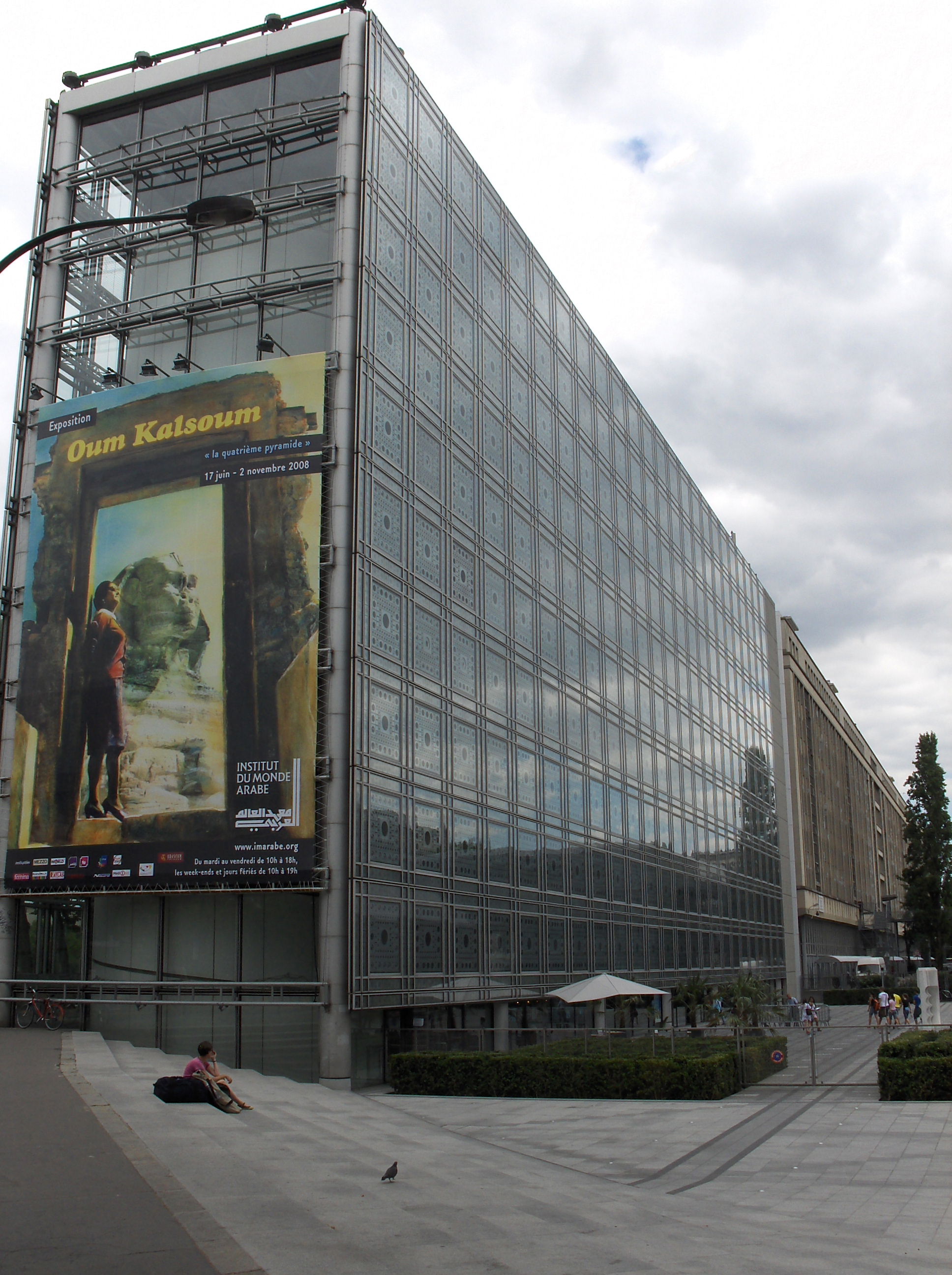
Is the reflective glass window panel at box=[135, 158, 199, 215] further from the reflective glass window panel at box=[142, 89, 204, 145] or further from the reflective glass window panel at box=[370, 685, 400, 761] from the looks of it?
the reflective glass window panel at box=[370, 685, 400, 761]

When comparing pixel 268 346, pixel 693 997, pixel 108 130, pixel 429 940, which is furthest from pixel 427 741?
pixel 108 130

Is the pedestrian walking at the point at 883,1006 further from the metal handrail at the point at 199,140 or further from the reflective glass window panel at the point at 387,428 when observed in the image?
the metal handrail at the point at 199,140

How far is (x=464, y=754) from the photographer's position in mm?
37188

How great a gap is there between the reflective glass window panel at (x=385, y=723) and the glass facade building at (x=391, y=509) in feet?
0.27

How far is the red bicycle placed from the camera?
32000 millimetres

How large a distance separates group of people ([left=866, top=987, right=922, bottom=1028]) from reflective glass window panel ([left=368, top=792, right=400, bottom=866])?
2143 cm

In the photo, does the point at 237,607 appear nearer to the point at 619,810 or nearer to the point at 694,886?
the point at 619,810

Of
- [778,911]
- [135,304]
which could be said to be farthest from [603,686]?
[778,911]

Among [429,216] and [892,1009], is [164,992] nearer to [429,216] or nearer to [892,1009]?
[429,216]

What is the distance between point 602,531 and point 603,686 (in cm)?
739

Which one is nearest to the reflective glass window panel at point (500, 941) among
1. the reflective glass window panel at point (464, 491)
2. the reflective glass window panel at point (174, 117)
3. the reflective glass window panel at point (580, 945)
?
the reflective glass window panel at point (580, 945)

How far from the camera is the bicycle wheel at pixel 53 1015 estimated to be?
32000 millimetres

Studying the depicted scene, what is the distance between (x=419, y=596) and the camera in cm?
3528

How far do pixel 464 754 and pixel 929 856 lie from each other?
90.3 m
